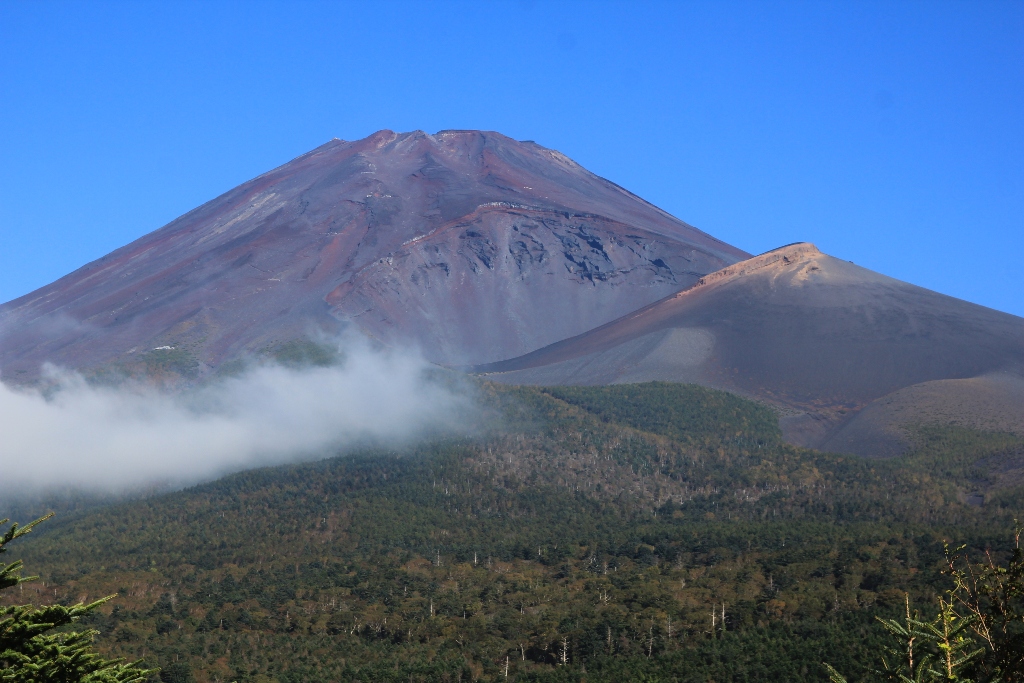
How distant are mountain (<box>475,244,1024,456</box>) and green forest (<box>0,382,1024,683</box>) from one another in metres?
7.33

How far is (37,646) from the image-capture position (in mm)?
13391

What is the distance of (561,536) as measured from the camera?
113062mm

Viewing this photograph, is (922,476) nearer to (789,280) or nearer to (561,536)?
(561,536)

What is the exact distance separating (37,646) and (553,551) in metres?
94.3

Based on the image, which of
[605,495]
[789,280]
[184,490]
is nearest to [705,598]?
[605,495]

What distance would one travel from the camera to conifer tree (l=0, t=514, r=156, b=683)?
13180 millimetres

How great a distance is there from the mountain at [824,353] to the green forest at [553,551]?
7.33 metres

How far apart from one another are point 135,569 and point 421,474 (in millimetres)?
38138

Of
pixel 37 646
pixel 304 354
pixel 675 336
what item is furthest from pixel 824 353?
pixel 37 646

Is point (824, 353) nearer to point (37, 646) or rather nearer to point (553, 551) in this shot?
point (553, 551)

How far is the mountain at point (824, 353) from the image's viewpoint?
143 m

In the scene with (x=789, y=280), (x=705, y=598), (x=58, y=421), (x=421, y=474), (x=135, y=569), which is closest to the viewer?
(x=705, y=598)

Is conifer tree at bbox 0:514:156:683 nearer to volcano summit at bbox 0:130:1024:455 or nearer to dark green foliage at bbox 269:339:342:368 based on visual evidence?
volcano summit at bbox 0:130:1024:455

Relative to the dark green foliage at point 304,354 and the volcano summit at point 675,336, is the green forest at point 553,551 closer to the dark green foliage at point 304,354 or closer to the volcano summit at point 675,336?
the volcano summit at point 675,336
